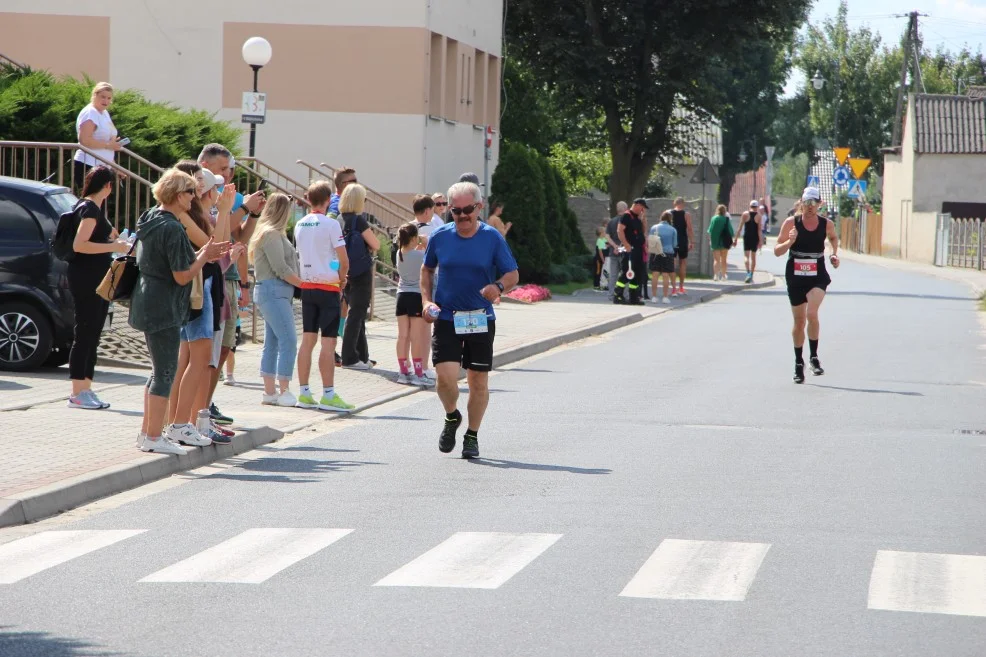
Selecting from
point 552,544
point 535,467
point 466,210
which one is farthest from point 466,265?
point 552,544

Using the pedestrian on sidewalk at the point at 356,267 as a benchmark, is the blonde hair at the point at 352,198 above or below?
above

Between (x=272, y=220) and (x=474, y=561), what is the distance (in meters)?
6.10

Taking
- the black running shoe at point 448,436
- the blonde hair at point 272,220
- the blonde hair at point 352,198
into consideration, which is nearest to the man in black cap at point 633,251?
the blonde hair at point 352,198

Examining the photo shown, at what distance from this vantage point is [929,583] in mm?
7098

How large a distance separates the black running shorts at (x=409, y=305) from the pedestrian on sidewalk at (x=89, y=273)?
3677mm

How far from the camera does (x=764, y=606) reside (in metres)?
6.63

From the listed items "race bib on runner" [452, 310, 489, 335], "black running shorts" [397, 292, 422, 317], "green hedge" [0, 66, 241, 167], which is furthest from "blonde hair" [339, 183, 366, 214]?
"green hedge" [0, 66, 241, 167]

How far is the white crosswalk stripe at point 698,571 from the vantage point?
22.5ft

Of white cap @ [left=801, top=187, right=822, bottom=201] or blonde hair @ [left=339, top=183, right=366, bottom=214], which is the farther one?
white cap @ [left=801, top=187, right=822, bottom=201]

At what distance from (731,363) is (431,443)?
7564mm

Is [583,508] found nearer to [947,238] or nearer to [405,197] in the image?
[405,197]

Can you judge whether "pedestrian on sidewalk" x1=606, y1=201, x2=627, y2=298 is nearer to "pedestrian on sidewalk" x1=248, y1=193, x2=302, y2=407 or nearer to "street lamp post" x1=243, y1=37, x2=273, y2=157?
"street lamp post" x1=243, y1=37, x2=273, y2=157

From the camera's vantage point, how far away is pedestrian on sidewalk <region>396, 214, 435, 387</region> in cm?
1545

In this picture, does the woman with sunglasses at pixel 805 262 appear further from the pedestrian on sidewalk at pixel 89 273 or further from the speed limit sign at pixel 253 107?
the speed limit sign at pixel 253 107
